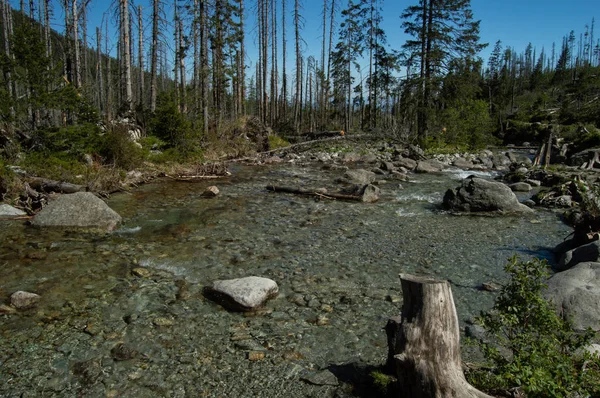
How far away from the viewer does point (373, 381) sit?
2.96m

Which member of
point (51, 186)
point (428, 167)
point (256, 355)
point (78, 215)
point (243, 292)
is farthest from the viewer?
point (428, 167)

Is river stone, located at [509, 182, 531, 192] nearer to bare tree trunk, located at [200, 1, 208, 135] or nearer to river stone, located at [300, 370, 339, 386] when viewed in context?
river stone, located at [300, 370, 339, 386]

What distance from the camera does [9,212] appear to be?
7.36 meters

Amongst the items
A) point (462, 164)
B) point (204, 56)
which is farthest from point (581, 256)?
point (204, 56)

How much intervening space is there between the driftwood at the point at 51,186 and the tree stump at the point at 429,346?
8.74 metres

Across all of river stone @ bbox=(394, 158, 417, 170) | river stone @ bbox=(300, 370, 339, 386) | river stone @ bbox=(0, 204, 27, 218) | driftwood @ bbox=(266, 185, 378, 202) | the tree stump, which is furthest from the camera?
Result: river stone @ bbox=(394, 158, 417, 170)

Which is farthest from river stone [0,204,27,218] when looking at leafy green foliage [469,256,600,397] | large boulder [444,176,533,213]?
large boulder [444,176,533,213]

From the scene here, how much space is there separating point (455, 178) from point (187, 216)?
410 inches

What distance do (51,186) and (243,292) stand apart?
704 centimetres

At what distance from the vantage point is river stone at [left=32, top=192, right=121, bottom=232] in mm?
6840

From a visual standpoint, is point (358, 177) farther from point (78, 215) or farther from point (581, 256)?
point (78, 215)

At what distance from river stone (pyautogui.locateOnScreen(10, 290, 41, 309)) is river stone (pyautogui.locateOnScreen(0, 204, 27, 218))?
13.3 feet

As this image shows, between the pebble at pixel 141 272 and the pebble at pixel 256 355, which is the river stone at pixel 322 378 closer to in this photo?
the pebble at pixel 256 355

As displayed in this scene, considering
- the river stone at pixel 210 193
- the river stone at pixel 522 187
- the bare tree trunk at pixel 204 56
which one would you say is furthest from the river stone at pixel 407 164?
the river stone at pixel 210 193
